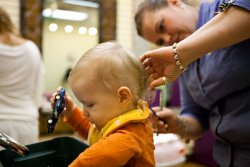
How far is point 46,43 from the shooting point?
291 centimetres

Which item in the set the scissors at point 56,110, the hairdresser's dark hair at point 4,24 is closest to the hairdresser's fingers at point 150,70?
the scissors at point 56,110

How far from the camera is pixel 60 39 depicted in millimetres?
2934

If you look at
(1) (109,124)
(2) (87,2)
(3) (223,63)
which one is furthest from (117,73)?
(2) (87,2)

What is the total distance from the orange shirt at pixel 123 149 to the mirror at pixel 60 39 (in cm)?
219

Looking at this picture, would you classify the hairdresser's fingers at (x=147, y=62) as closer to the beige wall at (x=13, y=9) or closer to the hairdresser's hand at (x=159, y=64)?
the hairdresser's hand at (x=159, y=64)

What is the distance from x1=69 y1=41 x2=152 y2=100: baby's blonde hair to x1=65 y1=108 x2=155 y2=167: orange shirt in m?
0.09

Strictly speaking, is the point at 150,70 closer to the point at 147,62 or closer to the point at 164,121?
the point at 147,62

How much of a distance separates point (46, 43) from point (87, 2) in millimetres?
680

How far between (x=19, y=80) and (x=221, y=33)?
1.38 meters

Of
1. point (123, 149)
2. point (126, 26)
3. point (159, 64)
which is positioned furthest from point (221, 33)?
point (126, 26)

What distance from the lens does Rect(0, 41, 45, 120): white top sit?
1.70m

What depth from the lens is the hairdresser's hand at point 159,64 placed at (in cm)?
81

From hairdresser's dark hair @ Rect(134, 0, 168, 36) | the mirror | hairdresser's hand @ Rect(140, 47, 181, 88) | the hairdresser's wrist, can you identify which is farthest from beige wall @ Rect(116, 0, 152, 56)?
the hairdresser's wrist

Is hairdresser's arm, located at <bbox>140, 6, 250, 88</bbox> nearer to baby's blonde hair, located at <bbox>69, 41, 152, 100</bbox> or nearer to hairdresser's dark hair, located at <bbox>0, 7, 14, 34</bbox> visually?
baby's blonde hair, located at <bbox>69, 41, 152, 100</bbox>
